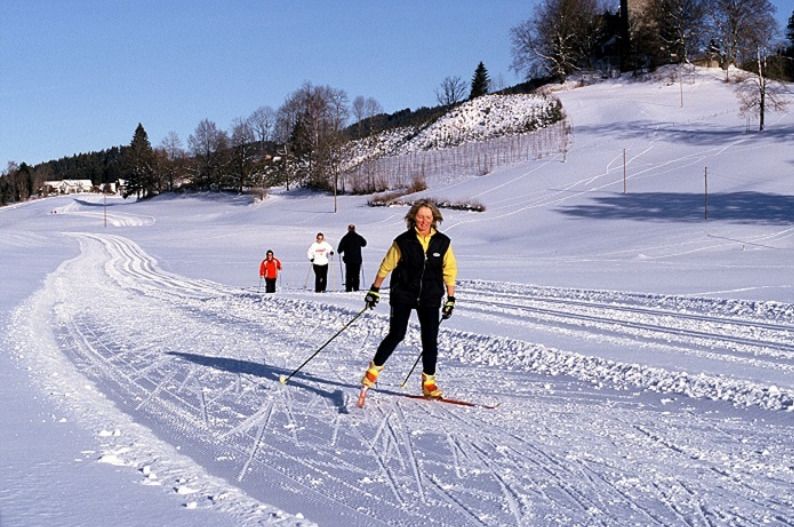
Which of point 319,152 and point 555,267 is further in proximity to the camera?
point 319,152

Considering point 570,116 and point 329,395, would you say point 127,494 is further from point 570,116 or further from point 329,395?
point 570,116

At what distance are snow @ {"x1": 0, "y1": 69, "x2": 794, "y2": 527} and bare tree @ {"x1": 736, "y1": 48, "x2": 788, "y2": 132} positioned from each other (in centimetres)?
2862

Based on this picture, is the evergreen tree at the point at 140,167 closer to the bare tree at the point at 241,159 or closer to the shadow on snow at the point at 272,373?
the bare tree at the point at 241,159

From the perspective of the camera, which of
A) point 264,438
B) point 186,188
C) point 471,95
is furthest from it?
point 471,95

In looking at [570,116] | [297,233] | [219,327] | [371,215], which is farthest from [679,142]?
[219,327]

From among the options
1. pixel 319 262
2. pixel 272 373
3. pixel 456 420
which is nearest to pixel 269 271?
pixel 319 262

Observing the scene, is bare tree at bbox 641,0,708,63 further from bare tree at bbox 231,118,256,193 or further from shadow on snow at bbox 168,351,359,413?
shadow on snow at bbox 168,351,359,413

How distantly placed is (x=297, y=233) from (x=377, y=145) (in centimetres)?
3034

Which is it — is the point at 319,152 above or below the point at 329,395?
above

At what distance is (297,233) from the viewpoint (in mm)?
41375

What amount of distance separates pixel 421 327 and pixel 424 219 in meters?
0.96

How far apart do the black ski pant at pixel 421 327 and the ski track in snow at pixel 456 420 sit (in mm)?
400

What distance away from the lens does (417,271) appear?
22.3ft

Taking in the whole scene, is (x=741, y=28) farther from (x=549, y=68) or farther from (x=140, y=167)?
(x=140, y=167)
